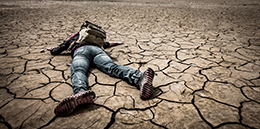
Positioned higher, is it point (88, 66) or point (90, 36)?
point (90, 36)

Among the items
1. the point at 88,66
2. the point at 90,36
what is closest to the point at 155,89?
Answer: the point at 88,66

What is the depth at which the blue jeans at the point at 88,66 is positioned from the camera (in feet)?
3.92

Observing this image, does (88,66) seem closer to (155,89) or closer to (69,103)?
(69,103)

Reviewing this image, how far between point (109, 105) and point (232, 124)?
97 centimetres

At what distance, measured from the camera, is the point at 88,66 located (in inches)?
56.2

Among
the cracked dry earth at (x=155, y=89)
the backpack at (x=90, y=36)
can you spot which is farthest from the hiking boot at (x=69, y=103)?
the backpack at (x=90, y=36)

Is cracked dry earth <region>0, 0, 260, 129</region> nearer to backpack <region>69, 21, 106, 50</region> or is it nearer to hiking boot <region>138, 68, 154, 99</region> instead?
hiking boot <region>138, 68, 154, 99</region>

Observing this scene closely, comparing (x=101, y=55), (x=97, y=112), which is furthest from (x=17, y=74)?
(x=97, y=112)

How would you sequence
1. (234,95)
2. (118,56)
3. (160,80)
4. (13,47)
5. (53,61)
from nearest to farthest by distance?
(234,95), (160,80), (53,61), (118,56), (13,47)

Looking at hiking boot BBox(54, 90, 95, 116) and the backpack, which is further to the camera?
the backpack

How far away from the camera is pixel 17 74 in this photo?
1605mm

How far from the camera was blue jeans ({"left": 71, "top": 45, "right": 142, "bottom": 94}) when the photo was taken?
1194mm

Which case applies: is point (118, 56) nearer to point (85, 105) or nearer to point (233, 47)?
point (85, 105)

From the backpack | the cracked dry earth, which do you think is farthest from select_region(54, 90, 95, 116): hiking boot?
the backpack
